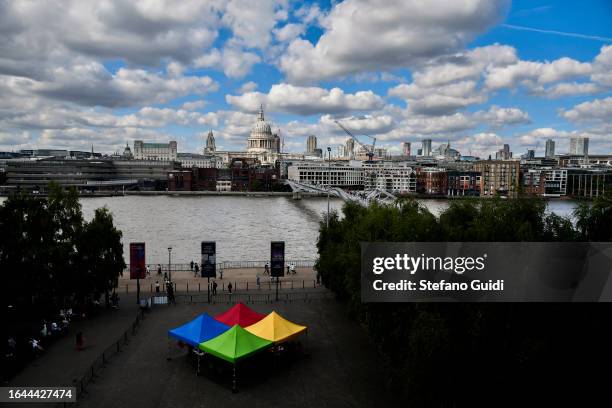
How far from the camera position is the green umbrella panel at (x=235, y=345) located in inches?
466

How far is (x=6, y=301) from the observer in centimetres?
1472

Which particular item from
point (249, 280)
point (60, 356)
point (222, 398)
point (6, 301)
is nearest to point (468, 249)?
point (222, 398)

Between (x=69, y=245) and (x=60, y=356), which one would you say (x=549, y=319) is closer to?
(x=60, y=356)

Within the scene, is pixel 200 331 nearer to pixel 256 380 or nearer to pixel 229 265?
pixel 256 380

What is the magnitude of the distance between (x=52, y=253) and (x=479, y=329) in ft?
46.7

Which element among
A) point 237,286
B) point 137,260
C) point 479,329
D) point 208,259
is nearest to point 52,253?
point 137,260

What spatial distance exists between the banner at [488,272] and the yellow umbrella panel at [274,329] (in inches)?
146

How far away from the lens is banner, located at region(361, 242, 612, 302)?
9.02 metres

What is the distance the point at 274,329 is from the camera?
13312 mm

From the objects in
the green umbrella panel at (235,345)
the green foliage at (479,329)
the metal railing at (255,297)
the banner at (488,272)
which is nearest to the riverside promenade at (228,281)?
the metal railing at (255,297)

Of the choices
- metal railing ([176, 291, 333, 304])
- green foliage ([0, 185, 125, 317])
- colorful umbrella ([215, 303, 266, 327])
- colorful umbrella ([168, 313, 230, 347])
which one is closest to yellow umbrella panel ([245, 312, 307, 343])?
colorful umbrella ([215, 303, 266, 327])

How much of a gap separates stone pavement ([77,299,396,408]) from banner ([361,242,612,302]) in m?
2.91

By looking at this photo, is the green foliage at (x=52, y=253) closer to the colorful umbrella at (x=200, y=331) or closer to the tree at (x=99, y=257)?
the tree at (x=99, y=257)

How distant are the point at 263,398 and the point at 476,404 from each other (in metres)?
4.93
